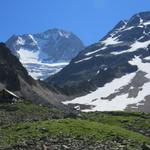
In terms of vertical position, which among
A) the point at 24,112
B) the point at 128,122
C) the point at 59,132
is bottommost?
the point at 59,132

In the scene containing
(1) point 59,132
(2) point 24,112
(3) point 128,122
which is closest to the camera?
(1) point 59,132

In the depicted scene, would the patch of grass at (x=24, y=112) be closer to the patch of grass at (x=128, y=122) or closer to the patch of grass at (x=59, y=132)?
the patch of grass at (x=128, y=122)

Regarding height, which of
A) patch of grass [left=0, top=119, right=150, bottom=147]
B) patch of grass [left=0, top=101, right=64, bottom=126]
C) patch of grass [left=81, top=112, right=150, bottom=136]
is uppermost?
patch of grass [left=0, top=101, right=64, bottom=126]

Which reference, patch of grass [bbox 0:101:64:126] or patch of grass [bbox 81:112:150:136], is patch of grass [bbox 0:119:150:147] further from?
patch of grass [bbox 0:101:64:126]

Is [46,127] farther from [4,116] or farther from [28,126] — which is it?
[4,116]

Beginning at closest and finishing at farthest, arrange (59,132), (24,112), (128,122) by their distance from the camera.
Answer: (59,132) < (128,122) < (24,112)

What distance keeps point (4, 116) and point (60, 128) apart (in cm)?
3509

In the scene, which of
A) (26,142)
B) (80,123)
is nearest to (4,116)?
(80,123)

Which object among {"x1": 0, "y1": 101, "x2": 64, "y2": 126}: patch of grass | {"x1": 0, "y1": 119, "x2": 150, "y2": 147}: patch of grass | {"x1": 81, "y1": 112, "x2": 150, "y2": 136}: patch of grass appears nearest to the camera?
{"x1": 0, "y1": 119, "x2": 150, "y2": 147}: patch of grass

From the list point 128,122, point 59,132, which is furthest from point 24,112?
point 59,132

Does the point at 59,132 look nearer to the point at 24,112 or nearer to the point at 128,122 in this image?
the point at 128,122

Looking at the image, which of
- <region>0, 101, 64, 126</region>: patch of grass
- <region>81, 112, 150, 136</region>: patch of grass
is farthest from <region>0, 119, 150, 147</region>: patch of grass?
<region>0, 101, 64, 126</region>: patch of grass

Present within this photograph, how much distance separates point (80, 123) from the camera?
64.6m

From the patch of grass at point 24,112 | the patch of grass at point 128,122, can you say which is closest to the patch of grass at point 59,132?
the patch of grass at point 128,122
